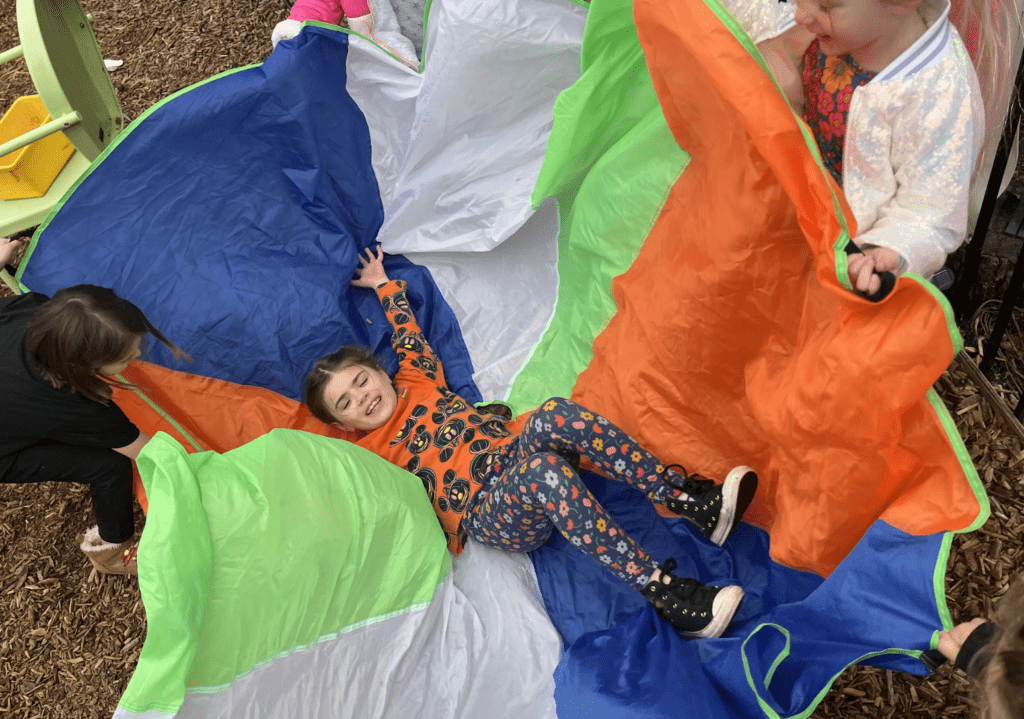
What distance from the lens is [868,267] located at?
111 centimetres

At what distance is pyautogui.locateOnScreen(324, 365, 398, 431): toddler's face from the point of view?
1.83 m

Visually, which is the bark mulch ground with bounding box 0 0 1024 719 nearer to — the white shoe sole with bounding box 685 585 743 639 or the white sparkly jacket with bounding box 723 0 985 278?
the white shoe sole with bounding box 685 585 743 639

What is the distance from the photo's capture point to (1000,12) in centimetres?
124

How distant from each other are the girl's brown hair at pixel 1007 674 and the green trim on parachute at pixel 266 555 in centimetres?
101

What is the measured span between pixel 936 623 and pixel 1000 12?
93 cm

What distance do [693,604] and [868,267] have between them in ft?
2.23

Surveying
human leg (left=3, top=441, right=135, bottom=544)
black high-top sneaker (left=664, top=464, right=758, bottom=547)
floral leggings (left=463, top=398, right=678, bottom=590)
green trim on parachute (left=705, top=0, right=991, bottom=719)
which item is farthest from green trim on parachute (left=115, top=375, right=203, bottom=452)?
→ green trim on parachute (left=705, top=0, right=991, bottom=719)

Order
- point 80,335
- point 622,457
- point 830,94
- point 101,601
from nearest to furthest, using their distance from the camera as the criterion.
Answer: point 830,94 → point 80,335 → point 622,457 → point 101,601

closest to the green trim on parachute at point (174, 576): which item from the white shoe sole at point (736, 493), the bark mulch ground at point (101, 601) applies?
the bark mulch ground at point (101, 601)

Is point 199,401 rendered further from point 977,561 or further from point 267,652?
point 977,561

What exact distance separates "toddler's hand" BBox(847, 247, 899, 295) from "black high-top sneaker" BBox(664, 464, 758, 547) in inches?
19.2

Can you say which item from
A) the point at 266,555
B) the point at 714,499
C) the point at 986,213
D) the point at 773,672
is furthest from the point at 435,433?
the point at 986,213

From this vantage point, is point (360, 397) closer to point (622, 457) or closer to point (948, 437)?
point (622, 457)

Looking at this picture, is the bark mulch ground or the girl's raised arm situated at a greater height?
the girl's raised arm
